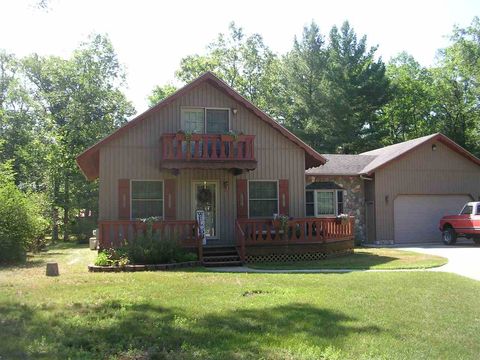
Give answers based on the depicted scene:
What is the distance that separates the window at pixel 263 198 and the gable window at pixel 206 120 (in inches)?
92.4

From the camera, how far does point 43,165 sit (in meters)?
37.6

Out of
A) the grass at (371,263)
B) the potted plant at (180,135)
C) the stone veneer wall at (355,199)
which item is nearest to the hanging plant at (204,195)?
the potted plant at (180,135)

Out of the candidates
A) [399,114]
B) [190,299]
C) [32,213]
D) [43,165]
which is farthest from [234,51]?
[190,299]

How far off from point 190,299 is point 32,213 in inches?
433

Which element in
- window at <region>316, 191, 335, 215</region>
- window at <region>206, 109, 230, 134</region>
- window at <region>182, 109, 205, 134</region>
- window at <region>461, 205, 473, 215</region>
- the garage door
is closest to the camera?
window at <region>182, 109, 205, 134</region>

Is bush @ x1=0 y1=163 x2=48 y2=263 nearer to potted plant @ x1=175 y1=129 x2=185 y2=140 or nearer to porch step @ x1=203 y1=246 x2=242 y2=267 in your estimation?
potted plant @ x1=175 y1=129 x2=185 y2=140

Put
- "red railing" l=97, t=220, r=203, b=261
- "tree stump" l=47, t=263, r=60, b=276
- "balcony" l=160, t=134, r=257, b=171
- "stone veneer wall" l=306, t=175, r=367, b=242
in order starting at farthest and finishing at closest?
"stone veneer wall" l=306, t=175, r=367, b=242 → "balcony" l=160, t=134, r=257, b=171 → "red railing" l=97, t=220, r=203, b=261 → "tree stump" l=47, t=263, r=60, b=276

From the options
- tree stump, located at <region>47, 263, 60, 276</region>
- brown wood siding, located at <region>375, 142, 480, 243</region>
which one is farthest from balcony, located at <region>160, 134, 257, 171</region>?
brown wood siding, located at <region>375, 142, 480, 243</region>

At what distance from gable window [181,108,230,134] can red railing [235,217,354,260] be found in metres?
3.75

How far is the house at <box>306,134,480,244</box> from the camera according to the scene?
2369 cm

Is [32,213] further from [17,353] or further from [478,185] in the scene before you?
[478,185]

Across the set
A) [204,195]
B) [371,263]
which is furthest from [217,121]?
[371,263]

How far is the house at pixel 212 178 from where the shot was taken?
1681 cm

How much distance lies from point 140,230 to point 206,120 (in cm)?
504
